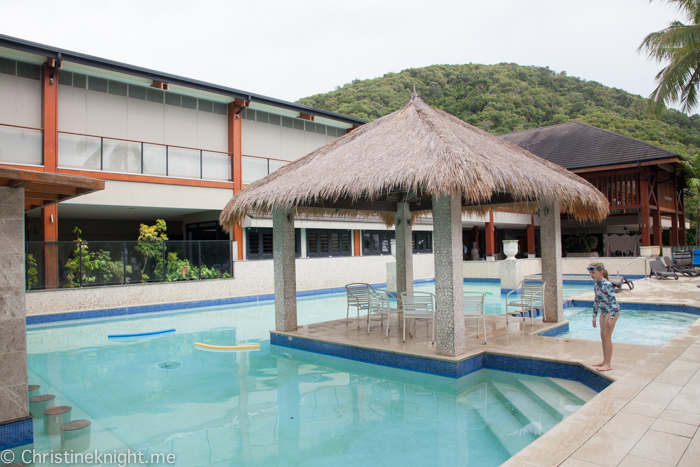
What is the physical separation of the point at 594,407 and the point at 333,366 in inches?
170

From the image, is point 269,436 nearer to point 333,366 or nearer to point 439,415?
point 439,415

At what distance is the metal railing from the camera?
1300 cm

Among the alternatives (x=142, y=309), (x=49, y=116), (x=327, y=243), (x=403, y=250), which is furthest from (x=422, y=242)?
(x=49, y=116)

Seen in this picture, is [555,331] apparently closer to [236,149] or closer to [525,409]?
[525,409]

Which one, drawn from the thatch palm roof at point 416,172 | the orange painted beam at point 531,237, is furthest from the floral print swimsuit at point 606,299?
the orange painted beam at point 531,237

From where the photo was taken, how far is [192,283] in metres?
15.8

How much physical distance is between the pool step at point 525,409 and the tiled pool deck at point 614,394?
0.57 meters

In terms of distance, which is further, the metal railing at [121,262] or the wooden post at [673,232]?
the wooden post at [673,232]

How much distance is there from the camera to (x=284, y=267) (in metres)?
9.16

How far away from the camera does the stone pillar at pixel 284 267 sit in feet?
30.1

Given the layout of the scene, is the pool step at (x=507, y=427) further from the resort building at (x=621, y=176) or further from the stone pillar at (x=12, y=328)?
the resort building at (x=621, y=176)

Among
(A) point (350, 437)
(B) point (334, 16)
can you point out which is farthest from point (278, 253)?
(B) point (334, 16)

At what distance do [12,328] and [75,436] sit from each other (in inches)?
52.3

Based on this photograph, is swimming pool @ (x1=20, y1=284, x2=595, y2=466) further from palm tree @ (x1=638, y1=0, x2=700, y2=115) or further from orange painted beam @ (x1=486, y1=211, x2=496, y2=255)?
orange painted beam @ (x1=486, y1=211, x2=496, y2=255)
